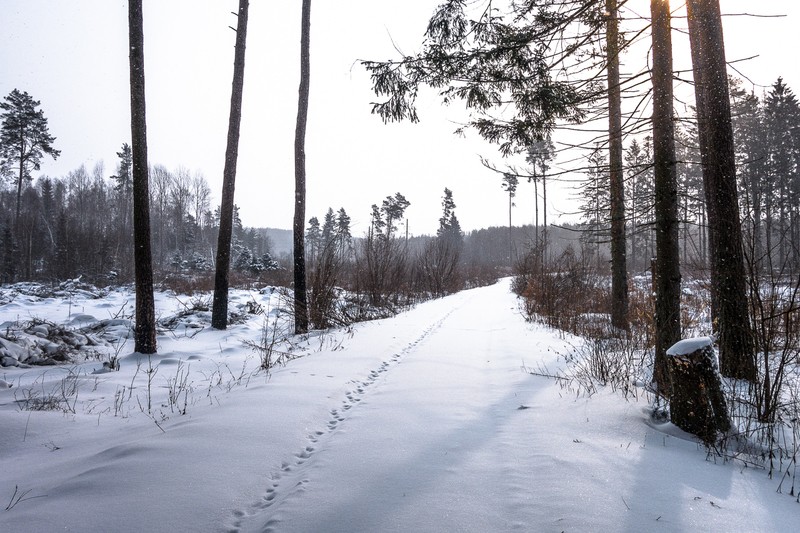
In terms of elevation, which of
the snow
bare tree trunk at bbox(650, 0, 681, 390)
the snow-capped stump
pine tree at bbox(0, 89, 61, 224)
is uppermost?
pine tree at bbox(0, 89, 61, 224)

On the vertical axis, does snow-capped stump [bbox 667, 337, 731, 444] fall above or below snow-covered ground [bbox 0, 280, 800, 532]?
above

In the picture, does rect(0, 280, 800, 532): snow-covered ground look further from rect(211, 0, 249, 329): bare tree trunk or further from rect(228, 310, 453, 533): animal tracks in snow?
rect(211, 0, 249, 329): bare tree trunk

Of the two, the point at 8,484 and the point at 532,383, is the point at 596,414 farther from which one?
the point at 8,484

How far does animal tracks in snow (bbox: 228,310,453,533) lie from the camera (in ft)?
5.96

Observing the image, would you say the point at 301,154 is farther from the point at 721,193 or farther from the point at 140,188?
the point at 721,193

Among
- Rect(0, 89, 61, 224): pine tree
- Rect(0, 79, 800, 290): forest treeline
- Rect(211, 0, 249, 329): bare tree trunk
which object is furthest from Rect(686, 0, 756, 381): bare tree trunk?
Rect(0, 89, 61, 224): pine tree

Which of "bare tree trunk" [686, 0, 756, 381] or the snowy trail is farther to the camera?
"bare tree trunk" [686, 0, 756, 381]

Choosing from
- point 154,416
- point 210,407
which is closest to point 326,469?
point 210,407

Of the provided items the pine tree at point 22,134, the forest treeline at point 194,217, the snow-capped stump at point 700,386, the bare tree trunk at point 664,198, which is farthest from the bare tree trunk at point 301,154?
the pine tree at point 22,134

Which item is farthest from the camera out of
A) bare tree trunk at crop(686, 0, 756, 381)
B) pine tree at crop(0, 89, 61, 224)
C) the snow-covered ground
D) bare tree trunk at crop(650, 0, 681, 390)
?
pine tree at crop(0, 89, 61, 224)

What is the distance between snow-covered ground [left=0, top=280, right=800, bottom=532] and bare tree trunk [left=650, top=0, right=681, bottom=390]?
83cm

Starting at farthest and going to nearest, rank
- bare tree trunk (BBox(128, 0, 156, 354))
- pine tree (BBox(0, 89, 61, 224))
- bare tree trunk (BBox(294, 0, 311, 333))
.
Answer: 1. pine tree (BBox(0, 89, 61, 224))
2. bare tree trunk (BBox(294, 0, 311, 333))
3. bare tree trunk (BBox(128, 0, 156, 354))

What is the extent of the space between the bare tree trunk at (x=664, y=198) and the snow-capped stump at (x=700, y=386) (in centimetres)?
67

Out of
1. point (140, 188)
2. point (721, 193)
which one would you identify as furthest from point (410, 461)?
point (140, 188)
